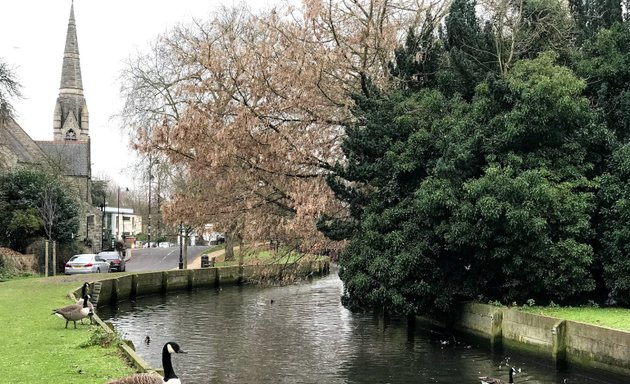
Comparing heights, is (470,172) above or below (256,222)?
above

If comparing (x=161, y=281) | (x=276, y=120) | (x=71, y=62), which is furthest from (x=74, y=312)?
(x=71, y=62)

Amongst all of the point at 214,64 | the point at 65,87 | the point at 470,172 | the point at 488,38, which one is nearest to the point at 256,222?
the point at 214,64

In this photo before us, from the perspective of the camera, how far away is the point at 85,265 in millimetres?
37594

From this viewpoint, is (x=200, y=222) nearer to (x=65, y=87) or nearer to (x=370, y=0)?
(x=370, y=0)

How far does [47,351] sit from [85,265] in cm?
2532

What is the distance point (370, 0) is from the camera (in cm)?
2492

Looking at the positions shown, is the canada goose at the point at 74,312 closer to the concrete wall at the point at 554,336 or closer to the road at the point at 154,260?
the concrete wall at the point at 554,336

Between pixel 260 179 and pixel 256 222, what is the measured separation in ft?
5.44

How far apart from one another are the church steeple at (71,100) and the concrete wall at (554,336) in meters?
71.9

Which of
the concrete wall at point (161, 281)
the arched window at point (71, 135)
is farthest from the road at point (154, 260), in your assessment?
the arched window at point (71, 135)

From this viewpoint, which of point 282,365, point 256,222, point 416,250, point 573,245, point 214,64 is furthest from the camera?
point 256,222

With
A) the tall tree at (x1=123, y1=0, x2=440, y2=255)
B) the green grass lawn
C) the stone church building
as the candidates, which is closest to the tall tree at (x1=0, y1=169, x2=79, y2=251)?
the stone church building

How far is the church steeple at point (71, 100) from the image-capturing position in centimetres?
8369

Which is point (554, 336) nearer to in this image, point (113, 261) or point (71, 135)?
point (113, 261)
